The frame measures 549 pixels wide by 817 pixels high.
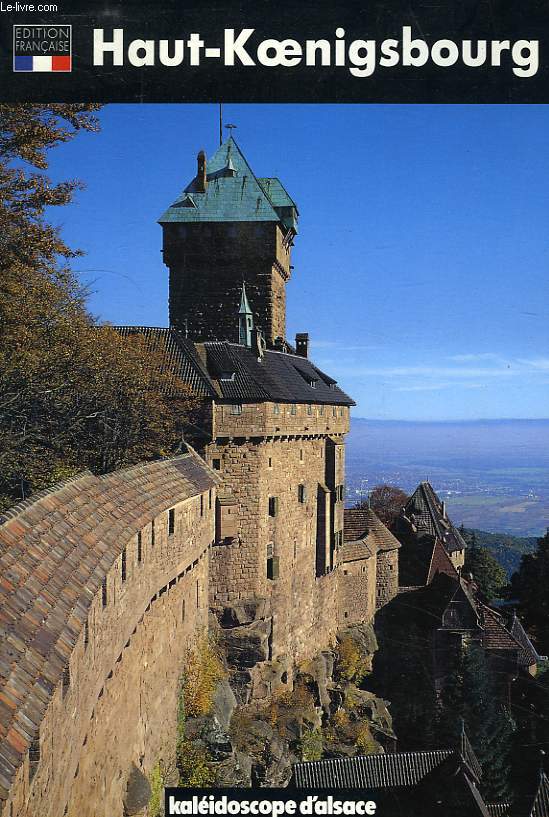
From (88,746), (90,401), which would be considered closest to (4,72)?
(88,746)

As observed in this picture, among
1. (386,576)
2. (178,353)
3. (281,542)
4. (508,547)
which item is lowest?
(508,547)

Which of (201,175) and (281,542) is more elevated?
(201,175)

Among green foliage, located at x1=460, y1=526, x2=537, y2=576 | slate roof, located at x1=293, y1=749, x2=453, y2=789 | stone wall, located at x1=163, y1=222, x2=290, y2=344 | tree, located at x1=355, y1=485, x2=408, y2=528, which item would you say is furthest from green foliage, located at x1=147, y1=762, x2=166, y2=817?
green foliage, located at x1=460, y1=526, x2=537, y2=576

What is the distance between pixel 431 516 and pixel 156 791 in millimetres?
36747

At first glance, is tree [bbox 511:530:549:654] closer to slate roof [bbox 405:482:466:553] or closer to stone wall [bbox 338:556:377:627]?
slate roof [bbox 405:482:466:553]

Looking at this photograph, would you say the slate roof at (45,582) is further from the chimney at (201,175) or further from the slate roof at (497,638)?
the slate roof at (497,638)

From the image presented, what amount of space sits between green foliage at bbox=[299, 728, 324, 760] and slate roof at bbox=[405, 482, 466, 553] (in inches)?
784

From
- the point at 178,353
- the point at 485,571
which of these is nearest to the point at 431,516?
the point at 485,571

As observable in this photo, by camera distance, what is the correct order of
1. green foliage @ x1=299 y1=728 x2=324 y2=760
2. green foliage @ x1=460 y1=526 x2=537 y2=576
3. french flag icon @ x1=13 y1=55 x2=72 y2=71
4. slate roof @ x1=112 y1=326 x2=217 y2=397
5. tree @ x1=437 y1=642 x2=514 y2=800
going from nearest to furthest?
french flag icon @ x1=13 y1=55 x2=72 y2=71 < slate roof @ x1=112 y1=326 x2=217 y2=397 < green foliage @ x1=299 y1=728 x2=324 y2=760 < tree @ x1=437 y1=642 x2=514 y2=800 < green foliage @ x1=460 y1=526 x2=537 y2=576

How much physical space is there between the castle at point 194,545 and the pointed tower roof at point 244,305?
85 millimetres

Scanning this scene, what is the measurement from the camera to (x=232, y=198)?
34250mm

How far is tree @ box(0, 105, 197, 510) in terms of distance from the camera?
1484 cm

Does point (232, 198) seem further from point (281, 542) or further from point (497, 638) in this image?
point (497, 638)

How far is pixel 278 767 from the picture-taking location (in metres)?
23.0
